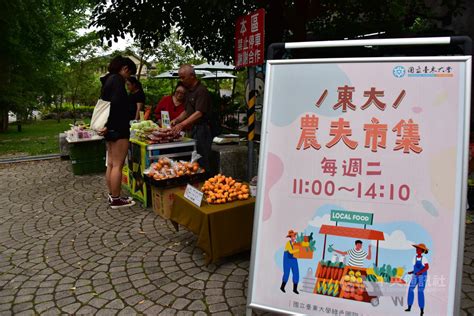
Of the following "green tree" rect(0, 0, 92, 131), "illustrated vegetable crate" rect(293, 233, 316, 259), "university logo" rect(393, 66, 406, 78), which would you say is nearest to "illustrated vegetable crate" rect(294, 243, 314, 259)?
"illustrated vegetable crate" rect(293, 233, 316, 259)

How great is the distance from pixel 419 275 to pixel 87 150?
645cm

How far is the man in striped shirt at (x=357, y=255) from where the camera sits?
6.72 ft

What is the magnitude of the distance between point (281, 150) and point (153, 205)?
293 centimetres

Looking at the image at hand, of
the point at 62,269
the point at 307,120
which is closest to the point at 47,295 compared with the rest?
the point at 62,269

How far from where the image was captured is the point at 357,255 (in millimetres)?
2061

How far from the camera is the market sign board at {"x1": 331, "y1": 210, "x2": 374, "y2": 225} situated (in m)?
2.07

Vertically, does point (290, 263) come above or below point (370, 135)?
below

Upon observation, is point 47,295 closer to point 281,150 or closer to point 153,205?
point 153,205

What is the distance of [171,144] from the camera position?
4.90m

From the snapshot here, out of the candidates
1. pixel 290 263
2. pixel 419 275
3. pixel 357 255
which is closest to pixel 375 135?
pixel 357 255

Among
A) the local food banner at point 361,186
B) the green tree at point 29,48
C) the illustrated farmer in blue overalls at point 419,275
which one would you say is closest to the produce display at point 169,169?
the local food banner at point 361,186

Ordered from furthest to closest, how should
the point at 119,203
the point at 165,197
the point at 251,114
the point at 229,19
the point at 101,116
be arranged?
the point at 119,203
the point at 229,19
the point at 251,114
the point at 101,116
the point at 165,197

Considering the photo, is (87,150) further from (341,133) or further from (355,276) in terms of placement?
(355,276)

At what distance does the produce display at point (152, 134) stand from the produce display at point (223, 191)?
1523 millimetres
